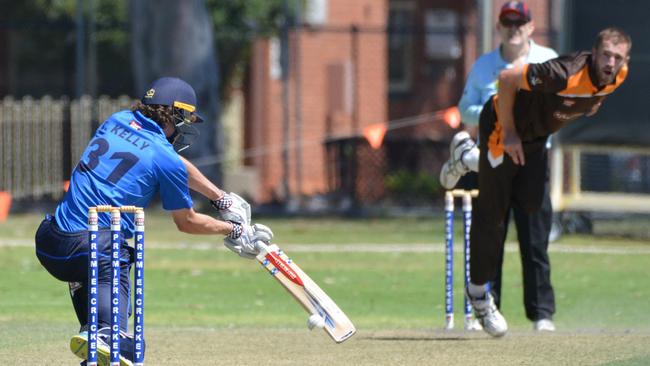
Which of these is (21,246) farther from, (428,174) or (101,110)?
(428,174)

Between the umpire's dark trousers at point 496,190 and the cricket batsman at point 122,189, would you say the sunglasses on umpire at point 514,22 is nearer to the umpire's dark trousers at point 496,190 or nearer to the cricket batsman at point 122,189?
the umpire's dark trousers at point 496,190

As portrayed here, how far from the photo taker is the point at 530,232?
10695mm

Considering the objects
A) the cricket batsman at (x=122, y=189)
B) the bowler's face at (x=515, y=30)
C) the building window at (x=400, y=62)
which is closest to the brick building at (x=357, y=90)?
the building window at (x=400, y=62)

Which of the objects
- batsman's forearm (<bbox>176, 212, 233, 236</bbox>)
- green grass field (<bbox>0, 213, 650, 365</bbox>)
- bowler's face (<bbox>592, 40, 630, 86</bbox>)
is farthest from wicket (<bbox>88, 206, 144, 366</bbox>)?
bowler's face (<bbox>592, 40, 630, 86</bbox>)

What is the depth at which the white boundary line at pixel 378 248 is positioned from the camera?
58.1ft

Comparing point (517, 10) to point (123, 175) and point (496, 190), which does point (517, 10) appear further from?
point (123, 175)

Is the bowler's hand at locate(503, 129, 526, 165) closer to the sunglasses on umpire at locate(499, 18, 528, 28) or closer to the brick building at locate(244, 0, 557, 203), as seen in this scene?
the sunglasses on umpire at locate(499, 18, 528, 28)

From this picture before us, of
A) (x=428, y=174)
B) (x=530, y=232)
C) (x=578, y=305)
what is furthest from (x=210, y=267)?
(x=428, y=174)

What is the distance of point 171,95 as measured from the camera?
26.4 feet

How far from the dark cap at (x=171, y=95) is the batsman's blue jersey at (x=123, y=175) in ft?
0.58

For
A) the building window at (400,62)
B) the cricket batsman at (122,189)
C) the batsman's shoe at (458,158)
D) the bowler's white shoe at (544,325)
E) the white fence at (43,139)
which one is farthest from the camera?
the building window at (400,62)

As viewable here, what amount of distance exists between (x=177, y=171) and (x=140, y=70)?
17084mm

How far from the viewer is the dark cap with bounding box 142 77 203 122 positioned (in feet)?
26.4

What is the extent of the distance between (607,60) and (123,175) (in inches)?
118
